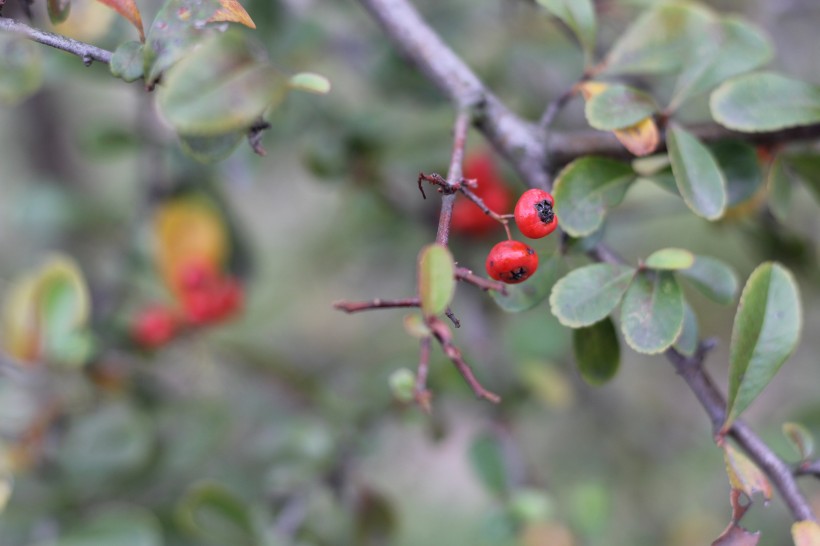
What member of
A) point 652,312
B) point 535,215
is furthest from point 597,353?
point 535,215

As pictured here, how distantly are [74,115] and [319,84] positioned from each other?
2.75 metres

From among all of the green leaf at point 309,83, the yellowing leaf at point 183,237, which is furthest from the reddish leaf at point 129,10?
the yellowing leaf at point 183,237

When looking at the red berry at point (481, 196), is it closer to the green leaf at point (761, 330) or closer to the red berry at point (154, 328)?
the red berry at point (154, 328)

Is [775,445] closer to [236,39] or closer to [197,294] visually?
[197,294]

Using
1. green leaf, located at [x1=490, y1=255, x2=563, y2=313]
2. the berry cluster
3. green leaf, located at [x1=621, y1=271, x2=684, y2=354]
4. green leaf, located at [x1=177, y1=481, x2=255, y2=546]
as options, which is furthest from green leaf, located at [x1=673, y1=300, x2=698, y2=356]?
the berry cluster

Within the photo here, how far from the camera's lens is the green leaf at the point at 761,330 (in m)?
0.79

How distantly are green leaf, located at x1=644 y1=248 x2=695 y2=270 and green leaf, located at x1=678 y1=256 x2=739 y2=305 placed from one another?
0.10m

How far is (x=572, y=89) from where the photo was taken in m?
0.93

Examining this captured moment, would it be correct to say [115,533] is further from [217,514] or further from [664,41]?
[664,41]

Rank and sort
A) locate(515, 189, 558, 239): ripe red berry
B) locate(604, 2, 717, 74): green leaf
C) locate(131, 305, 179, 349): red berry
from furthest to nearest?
locate(131, 305, 179, 349): red berry < locate(604, 2, 717, 74): green leaf < locate(515, 189, 558, 239): ripe red berry

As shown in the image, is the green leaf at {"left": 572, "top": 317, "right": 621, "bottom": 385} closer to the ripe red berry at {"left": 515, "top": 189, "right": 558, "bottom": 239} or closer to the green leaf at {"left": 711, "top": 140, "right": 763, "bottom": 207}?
the ripe red berry at {"left": 515, "top": 189, "right": 558, "bottom": 239}

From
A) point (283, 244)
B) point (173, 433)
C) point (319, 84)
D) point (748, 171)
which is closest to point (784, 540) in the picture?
point (748, 171)

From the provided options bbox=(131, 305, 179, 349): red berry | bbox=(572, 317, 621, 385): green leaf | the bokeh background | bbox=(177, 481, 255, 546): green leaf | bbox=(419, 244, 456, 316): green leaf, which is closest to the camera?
bbox=(419, 244, 456, 316): green leaf

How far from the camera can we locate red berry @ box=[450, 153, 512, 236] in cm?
165
